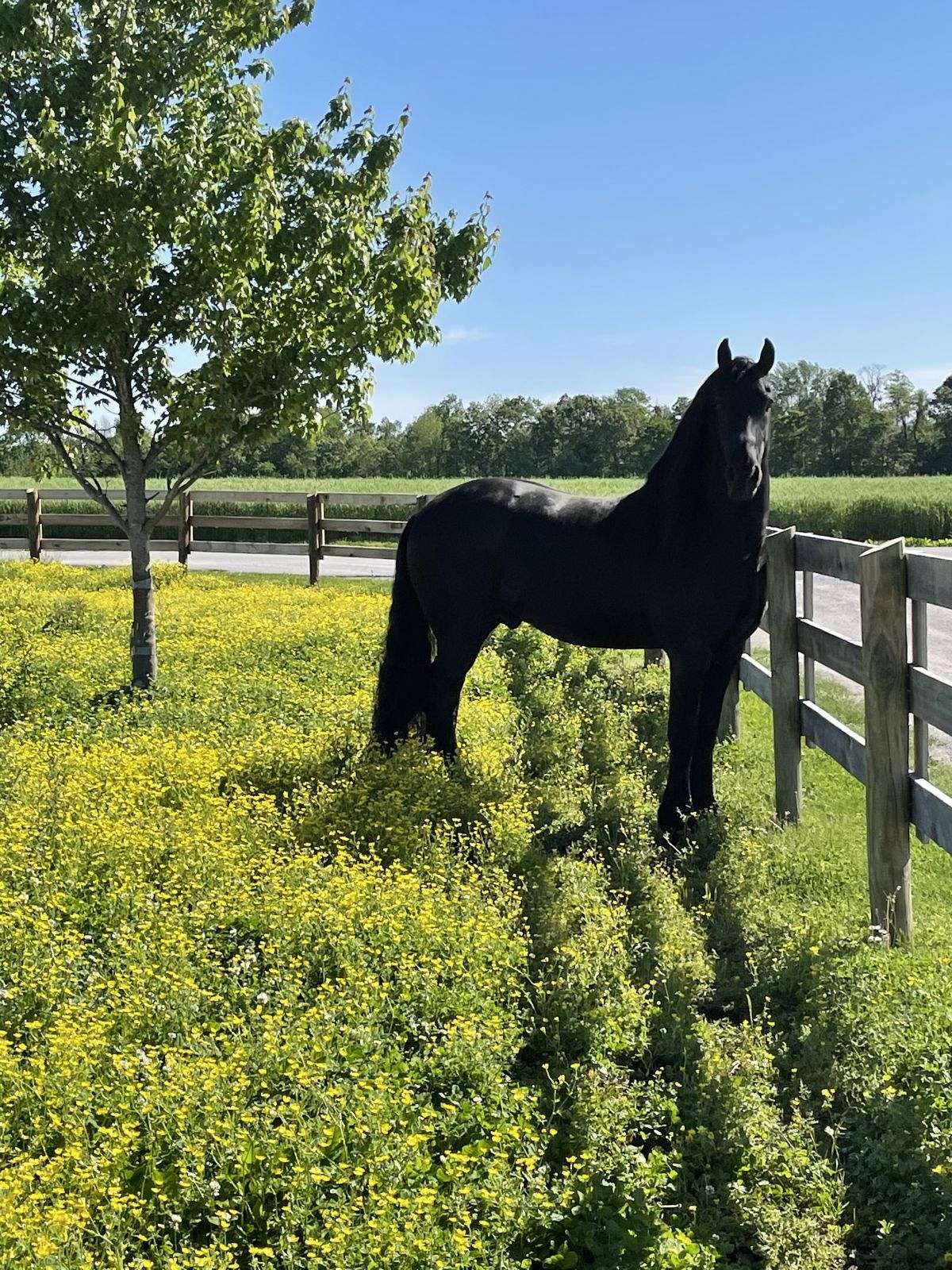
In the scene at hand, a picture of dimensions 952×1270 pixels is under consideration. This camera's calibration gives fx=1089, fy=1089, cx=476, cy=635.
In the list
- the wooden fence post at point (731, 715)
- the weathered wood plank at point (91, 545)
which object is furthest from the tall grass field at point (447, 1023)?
the weathered wood plank at point (91, 545)

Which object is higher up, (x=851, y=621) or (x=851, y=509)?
(x=851, y=509)

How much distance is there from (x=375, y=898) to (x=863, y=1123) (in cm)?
218

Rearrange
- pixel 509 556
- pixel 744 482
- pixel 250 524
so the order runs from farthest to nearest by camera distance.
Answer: pixel 250 524 < pixel 509 556 < pixel 744 482

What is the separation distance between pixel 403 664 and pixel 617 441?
81424 millimetres

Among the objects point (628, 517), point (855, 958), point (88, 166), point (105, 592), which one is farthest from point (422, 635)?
point (105, 592)

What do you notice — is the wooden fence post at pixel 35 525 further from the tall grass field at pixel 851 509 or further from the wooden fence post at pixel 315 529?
the wooden fence post at pixel 315 529

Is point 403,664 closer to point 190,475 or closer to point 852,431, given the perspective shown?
Answer: point 190,475

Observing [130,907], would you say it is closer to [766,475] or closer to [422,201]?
[766,475]

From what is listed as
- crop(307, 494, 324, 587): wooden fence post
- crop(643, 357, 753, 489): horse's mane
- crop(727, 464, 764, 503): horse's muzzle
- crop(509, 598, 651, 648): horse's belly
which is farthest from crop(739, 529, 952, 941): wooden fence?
crop(307, 494, 324, 587): wooden fence post

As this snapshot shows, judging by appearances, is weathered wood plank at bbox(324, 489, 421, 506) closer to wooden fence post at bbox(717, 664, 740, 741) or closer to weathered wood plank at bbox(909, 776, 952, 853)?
wooden fence post at bbox(717, 664, 740, 741)

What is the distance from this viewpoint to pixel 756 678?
8.10 metres

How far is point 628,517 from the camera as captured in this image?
6516mm

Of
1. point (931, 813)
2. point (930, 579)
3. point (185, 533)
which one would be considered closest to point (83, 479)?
point (930, 579)

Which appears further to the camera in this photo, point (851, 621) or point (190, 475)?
point (851, 621)
